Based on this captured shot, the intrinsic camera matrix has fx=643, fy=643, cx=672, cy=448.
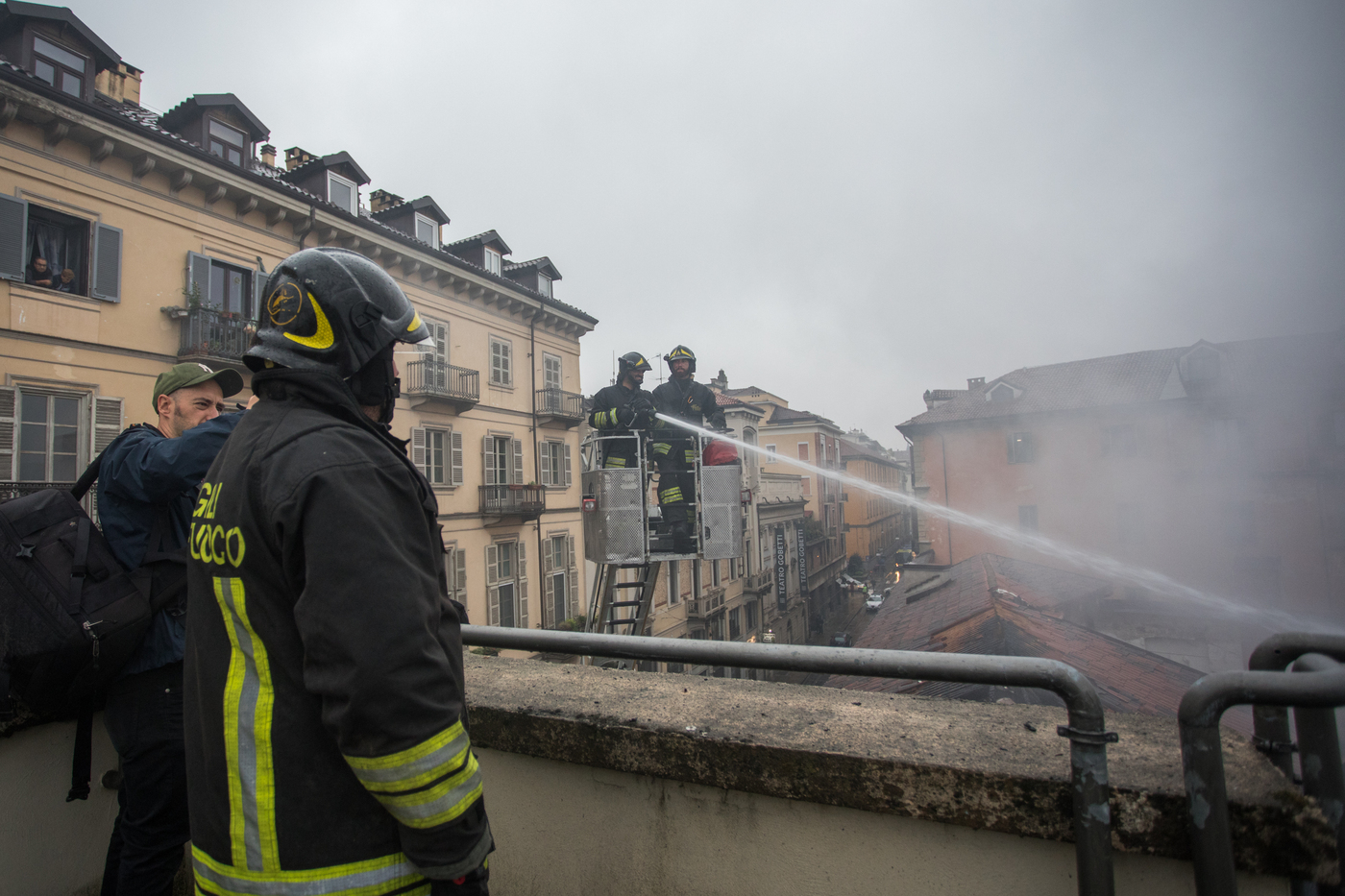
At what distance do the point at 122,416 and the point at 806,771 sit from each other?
14.3 metres

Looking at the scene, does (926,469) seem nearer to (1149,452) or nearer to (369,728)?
(1149,452)

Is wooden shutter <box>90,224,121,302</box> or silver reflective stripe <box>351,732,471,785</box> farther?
wooden shutter <box>90,224,121,302</box>

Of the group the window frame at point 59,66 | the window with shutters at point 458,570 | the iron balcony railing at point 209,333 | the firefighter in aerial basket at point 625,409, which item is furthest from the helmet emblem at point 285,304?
the window with shutters at point 458,570

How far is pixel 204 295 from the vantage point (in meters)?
12.7

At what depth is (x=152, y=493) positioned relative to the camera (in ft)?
6.71

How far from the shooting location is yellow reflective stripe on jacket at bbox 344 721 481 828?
3.35 feet

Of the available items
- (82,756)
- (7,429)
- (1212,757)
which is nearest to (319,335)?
(82,756)

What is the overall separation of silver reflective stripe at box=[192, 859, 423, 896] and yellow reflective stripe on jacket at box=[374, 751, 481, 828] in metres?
0.14

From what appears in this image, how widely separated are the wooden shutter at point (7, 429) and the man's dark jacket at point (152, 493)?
11.6 meters

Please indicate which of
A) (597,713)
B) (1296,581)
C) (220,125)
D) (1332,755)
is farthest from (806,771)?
(1296,581)

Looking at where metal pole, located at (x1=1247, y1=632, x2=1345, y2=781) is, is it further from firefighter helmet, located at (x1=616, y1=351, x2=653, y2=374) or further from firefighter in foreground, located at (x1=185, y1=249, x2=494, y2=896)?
firefighter helmet, located at (x1=616, y1=351, x2=653, y2=374)

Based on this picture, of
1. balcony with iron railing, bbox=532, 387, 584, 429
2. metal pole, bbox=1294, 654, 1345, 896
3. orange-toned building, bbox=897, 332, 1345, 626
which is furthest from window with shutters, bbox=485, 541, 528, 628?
metal pole, bbox=1294, 654, 1345, 896

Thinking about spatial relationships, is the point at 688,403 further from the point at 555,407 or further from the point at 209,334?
the point at 555,407

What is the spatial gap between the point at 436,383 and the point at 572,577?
824 centimetres
